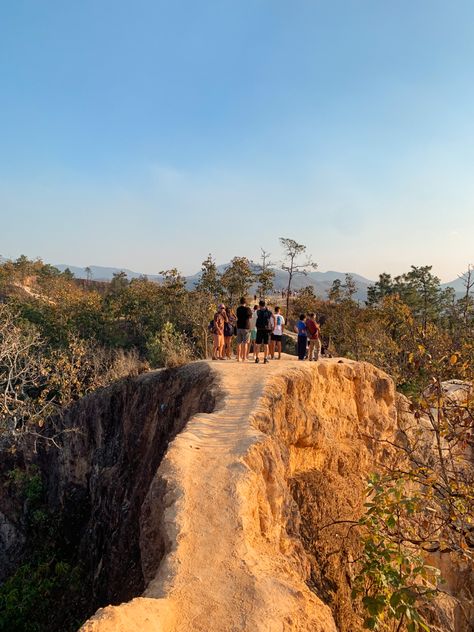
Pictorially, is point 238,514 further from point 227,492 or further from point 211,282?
point 211,282

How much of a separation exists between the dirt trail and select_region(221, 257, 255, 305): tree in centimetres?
2165

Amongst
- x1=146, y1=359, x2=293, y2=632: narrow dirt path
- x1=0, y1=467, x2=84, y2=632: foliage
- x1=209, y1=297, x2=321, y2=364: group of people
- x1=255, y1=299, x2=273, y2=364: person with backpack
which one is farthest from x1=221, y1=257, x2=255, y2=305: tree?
x1=146, y1=359, x2=293, y2=632: narrow dirt path

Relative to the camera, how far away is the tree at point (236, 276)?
28.9 metres

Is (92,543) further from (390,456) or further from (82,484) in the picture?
(390,456)

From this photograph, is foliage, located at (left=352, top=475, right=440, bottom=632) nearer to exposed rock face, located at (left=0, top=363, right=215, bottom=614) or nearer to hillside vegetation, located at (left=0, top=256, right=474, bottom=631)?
hillside vegetation, located at (left=0, top=256, right=474, bottom=631)

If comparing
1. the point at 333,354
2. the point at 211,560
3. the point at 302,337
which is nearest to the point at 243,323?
the point at 302,337

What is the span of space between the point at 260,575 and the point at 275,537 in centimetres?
143

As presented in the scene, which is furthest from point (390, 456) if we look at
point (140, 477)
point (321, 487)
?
point (140, 477)

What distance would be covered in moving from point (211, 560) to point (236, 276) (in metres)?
24.6

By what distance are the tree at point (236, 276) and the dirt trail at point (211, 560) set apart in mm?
21653

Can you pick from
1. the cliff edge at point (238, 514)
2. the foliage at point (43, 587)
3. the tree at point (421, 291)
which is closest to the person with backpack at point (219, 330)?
the cliff edge at point (238, 514)

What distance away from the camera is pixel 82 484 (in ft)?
51.8

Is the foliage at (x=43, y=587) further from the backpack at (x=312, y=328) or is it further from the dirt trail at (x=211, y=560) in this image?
the backpack at (x=312, y=328)

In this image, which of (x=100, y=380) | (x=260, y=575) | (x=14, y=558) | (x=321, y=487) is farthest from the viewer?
(x=100, y=380)
